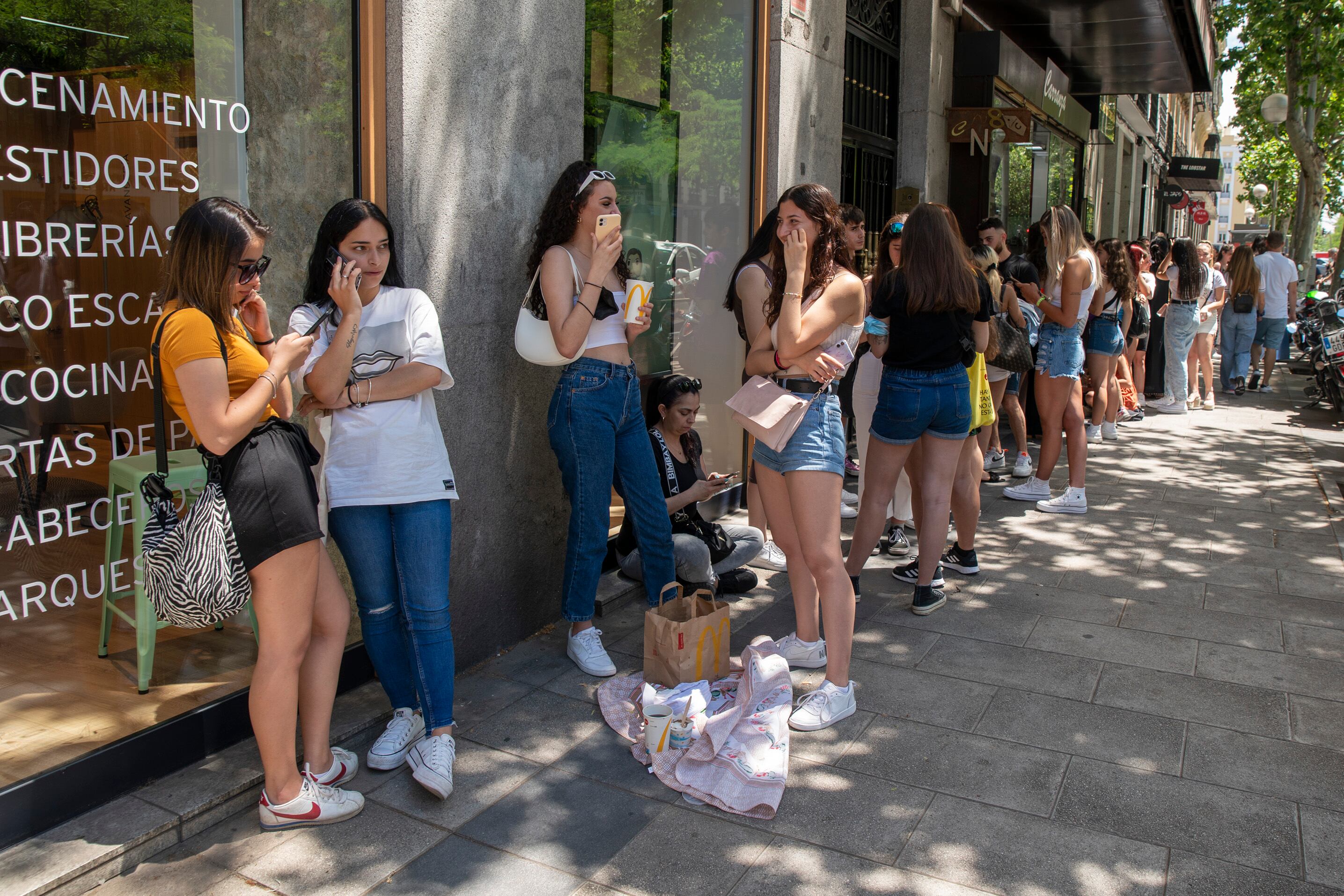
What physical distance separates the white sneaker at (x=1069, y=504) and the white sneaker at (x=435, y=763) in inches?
201

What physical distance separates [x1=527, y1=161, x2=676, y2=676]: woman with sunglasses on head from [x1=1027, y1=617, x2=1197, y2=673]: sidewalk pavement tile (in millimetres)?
2022

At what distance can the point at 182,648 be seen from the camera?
3.60 metres

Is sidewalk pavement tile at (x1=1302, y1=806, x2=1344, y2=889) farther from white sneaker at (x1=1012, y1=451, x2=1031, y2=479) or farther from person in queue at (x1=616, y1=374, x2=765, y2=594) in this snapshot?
white sneaker at (x1=1012, y1=451, x2=1031, y2=479)

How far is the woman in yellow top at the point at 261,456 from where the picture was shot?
2.71 m

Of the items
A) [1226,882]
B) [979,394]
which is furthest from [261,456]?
[979,394]

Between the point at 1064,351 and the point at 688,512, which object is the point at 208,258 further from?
the point at 1064,351

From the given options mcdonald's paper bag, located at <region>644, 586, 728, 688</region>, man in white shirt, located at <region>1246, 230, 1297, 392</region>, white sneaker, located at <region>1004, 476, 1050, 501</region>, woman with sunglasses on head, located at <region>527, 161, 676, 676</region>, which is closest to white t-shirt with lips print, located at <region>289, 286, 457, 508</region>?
woman with sunglasses on head, located at <region>527, 161, 676, 676</region>

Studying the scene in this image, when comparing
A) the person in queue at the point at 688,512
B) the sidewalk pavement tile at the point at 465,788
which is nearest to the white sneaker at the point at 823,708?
the sidewalk pavement tile at the point at 465,788

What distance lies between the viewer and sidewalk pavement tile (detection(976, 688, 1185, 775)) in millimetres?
3656

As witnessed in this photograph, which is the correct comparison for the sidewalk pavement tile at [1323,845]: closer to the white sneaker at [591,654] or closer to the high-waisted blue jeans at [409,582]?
the white sneaker at [591,654]

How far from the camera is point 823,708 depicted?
3.86m

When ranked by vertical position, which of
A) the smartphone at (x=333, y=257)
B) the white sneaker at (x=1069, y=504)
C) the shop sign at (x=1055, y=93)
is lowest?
the white sneaker at (x=1069, y=504)

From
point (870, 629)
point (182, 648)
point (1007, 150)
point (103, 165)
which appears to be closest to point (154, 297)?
point (103, 165)

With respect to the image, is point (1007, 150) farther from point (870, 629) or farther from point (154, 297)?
point (154, 297)
